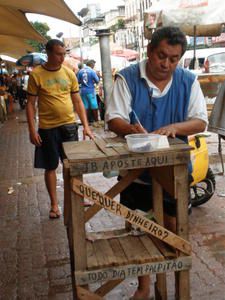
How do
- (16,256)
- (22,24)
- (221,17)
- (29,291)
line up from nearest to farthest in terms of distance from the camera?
(29,291) → (16,256) → (221,17) → (22,24)

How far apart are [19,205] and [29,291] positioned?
2.45 m

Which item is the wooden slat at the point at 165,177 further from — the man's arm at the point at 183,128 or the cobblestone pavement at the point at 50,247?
the cobblestone pavement at the point at 50,247

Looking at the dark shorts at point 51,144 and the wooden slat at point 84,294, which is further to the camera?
the dark shorts at point 51,144

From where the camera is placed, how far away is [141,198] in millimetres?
2971

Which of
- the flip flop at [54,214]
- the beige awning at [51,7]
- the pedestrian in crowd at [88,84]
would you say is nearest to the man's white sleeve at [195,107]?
the flip flop at [54,214]

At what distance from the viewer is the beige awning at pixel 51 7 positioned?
7.27 m

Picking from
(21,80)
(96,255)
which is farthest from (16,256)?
(21,80)

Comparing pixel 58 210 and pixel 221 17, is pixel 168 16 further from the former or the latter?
pixel 58 210

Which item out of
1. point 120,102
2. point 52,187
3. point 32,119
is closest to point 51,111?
point 32,119

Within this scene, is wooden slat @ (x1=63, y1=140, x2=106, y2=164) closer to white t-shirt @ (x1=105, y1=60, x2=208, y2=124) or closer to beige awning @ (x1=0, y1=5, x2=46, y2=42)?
white t-shirt @ (x1=105, y1=60, x2=208, y2=124)

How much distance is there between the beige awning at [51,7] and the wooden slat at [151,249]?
4967 millimetres

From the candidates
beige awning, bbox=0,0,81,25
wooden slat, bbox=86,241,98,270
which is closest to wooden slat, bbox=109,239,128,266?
wooden slat, bbox=86,241,98,270

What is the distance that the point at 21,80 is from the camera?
1024 inches

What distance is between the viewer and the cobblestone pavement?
3.51 m
